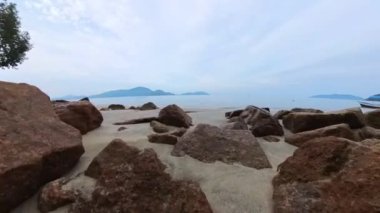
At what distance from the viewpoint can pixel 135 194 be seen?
3473 mm

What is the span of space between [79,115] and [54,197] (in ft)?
7.31

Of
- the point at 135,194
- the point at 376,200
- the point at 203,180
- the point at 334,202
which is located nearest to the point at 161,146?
the point at 203,180

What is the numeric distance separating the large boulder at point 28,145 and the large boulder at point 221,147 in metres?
1.27

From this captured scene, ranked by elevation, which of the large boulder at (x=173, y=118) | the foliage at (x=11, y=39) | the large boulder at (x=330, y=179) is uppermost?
the foliage at (x=11, y=39)

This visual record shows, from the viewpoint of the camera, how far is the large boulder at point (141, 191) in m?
3.37

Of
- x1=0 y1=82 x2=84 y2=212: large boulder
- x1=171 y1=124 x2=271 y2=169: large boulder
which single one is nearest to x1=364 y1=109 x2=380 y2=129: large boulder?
x1=171 y1=124 x2=271 y2=169: large boulder

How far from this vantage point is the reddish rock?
3477 mm

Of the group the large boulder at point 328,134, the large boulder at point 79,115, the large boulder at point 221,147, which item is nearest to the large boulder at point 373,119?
the large boulder at point 328,134

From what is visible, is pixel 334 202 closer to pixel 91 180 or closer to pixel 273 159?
pixel 273 159

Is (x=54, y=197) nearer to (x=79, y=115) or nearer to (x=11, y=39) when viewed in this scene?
(x=79, y=115)

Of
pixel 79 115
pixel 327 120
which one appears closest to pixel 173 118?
pixel 79 115

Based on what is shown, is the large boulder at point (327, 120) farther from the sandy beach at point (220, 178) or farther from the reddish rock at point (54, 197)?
the reddish rock at point (54, 197)

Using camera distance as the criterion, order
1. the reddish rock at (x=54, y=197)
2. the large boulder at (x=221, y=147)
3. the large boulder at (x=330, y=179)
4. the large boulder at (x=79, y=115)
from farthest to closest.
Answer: the large boulder at (x=79, y=115), the large boulder at (x=221, y=147), the reddish rock at (x=54, y=197), the large boulder at (x=330, y=179)

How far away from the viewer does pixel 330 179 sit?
3.38 metres
